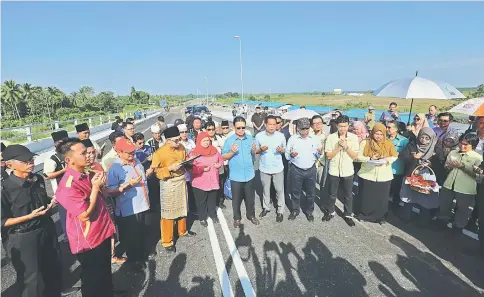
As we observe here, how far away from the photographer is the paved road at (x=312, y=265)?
314 cm

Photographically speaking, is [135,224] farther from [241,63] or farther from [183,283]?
[241,63]

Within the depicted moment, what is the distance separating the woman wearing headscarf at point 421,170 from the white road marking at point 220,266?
10.7 feet

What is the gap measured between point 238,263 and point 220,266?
0.24 m

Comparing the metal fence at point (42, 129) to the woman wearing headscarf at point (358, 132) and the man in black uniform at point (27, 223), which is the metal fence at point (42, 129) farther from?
the woman wearing headscarf at point (358, 132)

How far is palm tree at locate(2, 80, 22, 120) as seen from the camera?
1900 inches

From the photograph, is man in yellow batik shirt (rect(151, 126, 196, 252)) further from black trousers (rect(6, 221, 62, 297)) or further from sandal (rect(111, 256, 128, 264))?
black trousers (rect(6, 221, 62, 297))

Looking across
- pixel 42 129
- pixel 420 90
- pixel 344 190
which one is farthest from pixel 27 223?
pixel 42 129

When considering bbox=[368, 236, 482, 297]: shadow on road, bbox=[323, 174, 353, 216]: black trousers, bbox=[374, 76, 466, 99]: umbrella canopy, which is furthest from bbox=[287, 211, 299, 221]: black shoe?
bbox=[374, 76, 466, 99]: umbrella canopy

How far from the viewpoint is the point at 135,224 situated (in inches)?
138

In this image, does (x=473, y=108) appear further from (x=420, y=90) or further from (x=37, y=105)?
(x=37, y=105)

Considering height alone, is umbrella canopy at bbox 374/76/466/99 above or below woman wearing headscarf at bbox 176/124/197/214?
above

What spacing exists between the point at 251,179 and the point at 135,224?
206cm

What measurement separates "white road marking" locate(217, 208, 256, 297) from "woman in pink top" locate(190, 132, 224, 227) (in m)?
0.50

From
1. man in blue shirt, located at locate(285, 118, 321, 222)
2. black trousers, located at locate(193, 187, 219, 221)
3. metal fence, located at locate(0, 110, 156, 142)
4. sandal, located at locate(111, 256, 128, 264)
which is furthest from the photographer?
metal fence, located at locate(0, 110, 156, 142)
